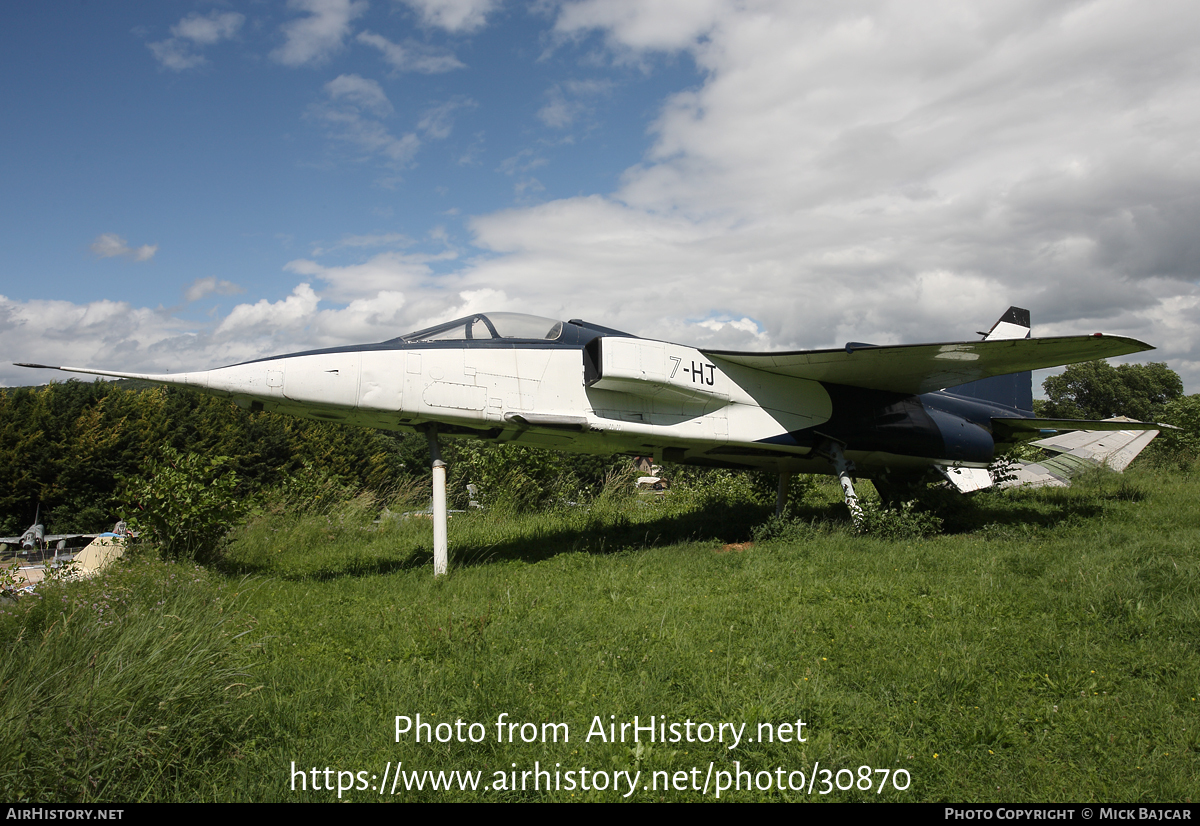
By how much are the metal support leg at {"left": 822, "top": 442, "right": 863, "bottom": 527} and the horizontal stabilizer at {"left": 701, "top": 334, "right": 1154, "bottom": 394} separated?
104cm

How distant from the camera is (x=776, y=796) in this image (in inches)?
113

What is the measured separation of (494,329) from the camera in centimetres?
730

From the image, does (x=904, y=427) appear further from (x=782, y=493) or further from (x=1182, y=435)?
(x=1182, y=435)

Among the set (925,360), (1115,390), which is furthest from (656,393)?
(1115,390)

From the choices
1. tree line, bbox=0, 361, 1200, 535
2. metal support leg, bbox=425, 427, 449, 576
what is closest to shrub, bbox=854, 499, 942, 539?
metal support leg, bbox=425, 427, 449, 576

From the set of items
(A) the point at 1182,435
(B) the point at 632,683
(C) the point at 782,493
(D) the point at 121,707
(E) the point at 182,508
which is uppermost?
(A) the point at 1182,435

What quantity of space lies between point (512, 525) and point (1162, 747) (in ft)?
29.2

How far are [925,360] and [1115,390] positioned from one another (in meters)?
70.0

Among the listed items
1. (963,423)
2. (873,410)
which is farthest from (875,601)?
(963,423)

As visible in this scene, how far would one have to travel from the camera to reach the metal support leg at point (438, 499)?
6.89 m

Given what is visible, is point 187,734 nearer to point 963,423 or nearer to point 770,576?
point 770,576

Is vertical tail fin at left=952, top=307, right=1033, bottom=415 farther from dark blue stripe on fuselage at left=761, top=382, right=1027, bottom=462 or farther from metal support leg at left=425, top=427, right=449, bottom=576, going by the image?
metal support leg at left=425, top=427, right=449, bottom=576
